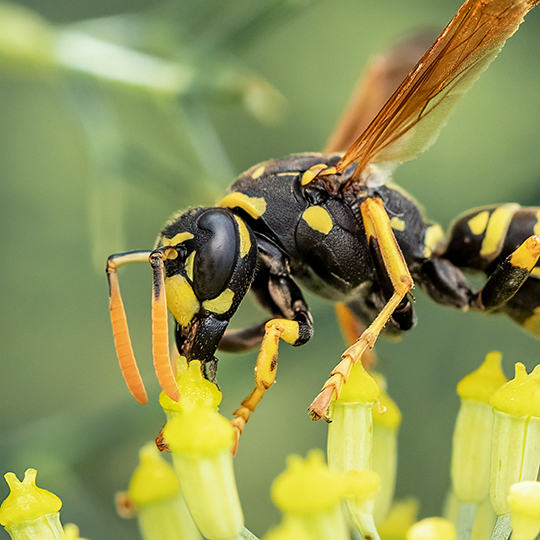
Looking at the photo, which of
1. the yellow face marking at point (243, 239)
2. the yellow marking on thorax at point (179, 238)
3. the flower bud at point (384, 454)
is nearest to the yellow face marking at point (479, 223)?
the flower bud at point (384, 454)

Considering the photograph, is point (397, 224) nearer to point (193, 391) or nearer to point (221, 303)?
point (221, 303)

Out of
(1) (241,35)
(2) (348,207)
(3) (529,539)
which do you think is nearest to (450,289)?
(2) (348,207)

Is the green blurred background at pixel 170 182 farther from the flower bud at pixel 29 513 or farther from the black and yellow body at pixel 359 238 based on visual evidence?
the flower bud at pixel 29 513

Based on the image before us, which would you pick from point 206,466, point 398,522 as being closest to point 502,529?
point 398,522

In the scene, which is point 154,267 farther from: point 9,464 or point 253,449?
point 253,449

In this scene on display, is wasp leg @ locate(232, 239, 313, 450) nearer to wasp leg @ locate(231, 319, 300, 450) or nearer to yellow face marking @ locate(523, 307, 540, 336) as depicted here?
wasp leg @ locate(231, 319, 300, 450)

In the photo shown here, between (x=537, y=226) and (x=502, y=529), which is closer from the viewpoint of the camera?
(x=502, y=529)

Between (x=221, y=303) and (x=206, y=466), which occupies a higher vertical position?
(x=221, y=303)

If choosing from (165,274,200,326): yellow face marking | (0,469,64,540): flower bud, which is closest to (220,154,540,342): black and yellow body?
(165,274,200,326): yellow face marking
